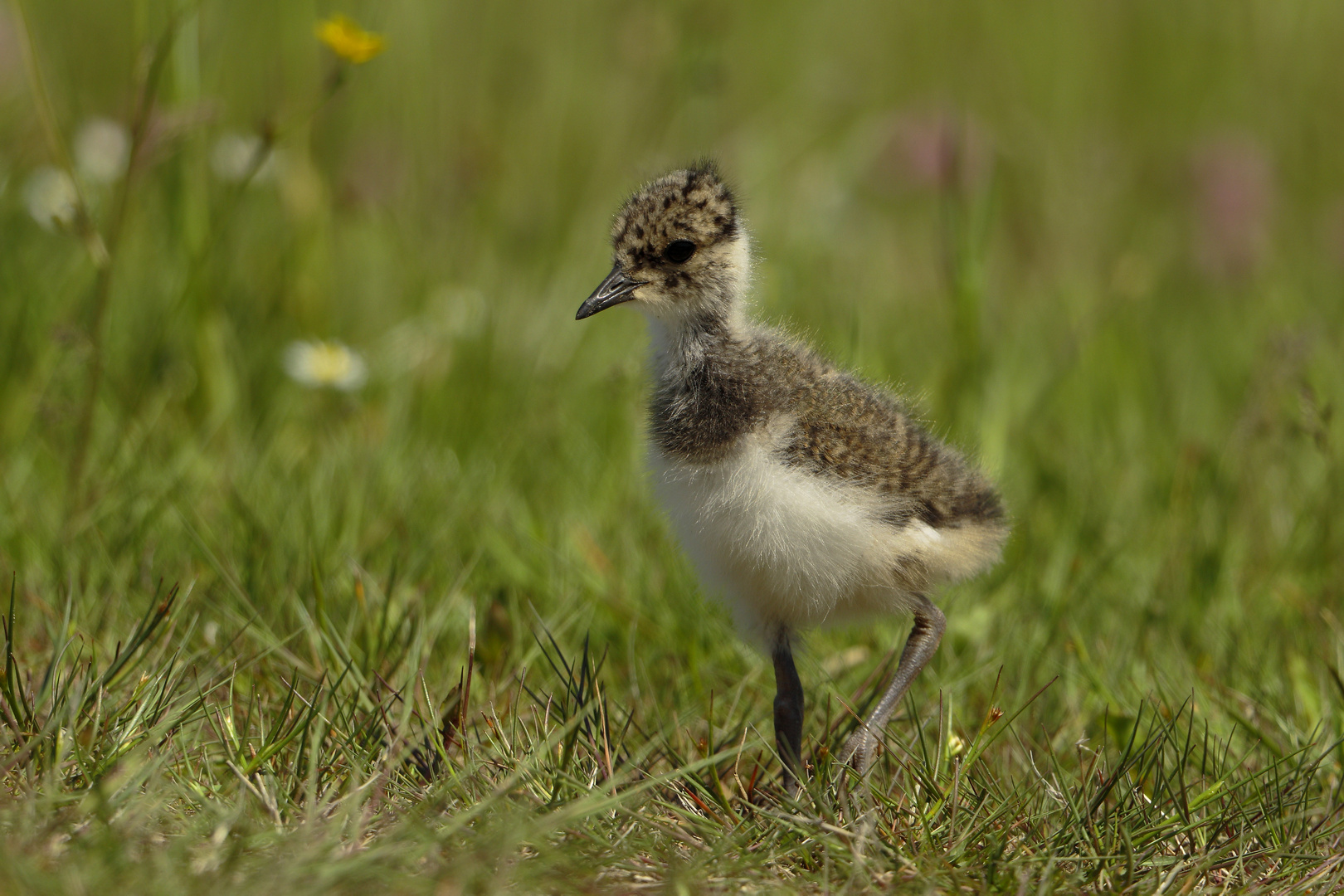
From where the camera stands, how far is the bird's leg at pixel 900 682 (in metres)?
2.16

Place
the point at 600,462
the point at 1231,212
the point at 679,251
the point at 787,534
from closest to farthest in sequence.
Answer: the point at 787,534 < the point at 679,251 < the point at 600,462 < the point at 1231,212

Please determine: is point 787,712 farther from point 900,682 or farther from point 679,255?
point 679,255

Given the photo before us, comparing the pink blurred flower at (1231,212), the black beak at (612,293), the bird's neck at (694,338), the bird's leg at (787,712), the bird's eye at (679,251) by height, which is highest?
the pink blurred flower at (1231,212)

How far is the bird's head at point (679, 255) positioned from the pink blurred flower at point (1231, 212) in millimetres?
3769

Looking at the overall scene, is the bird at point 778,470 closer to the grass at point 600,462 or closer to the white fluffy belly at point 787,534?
the white fluffy belly at point 787,534

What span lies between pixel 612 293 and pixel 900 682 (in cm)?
90

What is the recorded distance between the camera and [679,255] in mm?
2428

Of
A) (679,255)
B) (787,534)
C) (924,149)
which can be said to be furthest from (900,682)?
(924,149)

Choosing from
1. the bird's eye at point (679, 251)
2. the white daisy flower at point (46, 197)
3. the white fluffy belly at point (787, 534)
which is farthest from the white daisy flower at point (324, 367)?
the white fluffy belly at point (787, 534)

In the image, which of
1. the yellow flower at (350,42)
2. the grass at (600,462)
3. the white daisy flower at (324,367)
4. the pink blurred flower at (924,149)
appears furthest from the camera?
the pink blurred flower at (924,149)

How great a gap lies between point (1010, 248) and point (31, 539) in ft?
15.9

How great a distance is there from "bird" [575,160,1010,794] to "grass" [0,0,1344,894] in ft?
0.64

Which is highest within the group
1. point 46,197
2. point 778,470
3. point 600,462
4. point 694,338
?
point 46,197

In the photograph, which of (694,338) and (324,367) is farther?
(324,367)
